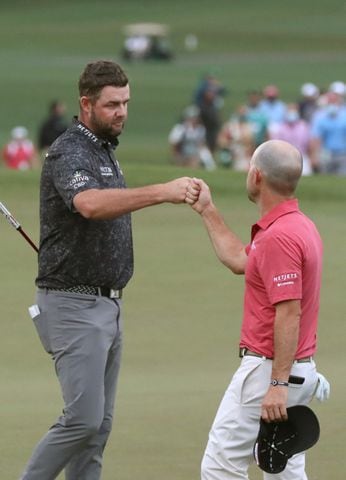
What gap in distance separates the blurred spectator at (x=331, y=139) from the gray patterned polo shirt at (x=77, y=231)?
17.5 meters

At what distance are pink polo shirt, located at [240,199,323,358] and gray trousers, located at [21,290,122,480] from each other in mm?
795

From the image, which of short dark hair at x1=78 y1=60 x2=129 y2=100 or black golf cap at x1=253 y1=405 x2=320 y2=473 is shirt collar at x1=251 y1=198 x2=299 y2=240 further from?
short dark hair at x1=78 y1=60 x2=129 y2=100

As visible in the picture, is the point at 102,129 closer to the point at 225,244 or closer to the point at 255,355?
the point at 225,244

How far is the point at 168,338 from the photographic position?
11.5 metres

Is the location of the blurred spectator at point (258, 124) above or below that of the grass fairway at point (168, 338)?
below

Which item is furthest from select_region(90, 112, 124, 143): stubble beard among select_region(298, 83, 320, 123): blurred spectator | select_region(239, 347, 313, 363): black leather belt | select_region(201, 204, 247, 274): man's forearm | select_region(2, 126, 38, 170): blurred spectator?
select_region(298, 83, 320, 123): blurred spectator

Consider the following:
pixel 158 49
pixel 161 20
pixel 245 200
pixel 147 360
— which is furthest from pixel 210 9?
pixel 147 360

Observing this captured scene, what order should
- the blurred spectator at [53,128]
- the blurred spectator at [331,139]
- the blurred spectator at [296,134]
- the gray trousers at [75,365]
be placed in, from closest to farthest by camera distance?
the gray trousers at [75,365] < the blurred spectator at [331,139] < the blurred spectator at [296,134] < the blurred spectator at [53,128]

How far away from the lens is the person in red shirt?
21.2ft

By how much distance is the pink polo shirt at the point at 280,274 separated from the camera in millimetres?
6449

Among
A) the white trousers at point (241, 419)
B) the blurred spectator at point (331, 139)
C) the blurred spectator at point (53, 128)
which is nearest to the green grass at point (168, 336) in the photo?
the white trousers at point (241, 419)

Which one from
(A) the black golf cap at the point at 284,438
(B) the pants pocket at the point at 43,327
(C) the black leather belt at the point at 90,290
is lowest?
(A) the black golf cap at the point at 284,438

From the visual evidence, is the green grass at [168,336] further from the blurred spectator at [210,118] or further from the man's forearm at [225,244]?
the blurred spectator at [210,118]

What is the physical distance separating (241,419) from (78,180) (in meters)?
1.31
